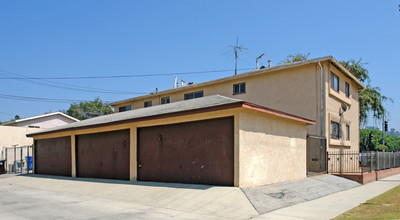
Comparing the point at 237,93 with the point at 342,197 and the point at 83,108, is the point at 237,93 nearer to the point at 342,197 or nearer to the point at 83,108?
the point at 342,197

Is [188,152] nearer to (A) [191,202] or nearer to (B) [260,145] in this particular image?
(B) [260,145]

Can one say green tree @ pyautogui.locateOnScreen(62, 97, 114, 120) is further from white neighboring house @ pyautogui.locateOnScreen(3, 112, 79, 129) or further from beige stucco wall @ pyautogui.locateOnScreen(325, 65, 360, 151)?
beige stucco wall @ pyautogui.locateOnScreen(325, 65, 360, 151)

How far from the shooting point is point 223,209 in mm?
9719

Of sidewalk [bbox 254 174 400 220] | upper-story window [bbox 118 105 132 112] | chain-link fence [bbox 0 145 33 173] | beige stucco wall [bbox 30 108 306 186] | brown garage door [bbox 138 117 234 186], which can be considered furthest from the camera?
upper-story window [bbox 118 105 132 112]

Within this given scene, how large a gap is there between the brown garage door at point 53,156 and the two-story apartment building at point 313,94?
1094cm

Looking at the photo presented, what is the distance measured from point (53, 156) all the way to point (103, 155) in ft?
22.0

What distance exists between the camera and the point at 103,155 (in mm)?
18281

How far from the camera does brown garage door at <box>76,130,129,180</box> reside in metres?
16.9

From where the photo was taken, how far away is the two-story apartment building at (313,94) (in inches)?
744

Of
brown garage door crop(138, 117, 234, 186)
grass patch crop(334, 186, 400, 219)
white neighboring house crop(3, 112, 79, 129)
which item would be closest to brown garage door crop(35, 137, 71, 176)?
brown garage door crop(138, 117, 234, 186)

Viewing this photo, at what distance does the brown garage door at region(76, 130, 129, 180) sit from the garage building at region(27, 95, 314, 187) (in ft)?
0.17

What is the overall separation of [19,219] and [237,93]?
1724cm

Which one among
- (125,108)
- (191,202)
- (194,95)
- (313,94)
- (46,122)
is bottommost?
(191,202)

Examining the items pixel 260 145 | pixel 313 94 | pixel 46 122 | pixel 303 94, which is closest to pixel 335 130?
pixel 313 94
